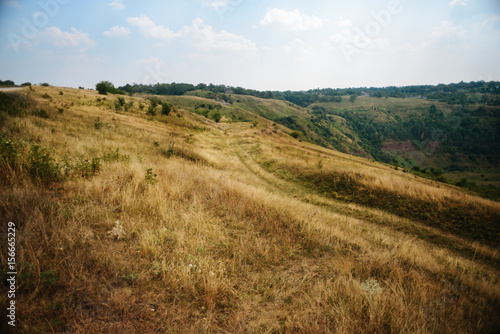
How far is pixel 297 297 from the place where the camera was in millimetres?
3557

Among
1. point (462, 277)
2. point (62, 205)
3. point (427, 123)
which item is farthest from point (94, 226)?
point (427, 123)

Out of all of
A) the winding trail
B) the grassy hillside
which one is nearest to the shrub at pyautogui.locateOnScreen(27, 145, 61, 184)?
the grassy hillside

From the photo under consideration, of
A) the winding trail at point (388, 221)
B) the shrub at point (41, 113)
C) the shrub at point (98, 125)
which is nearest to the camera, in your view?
the winding trail at point (388, 221)

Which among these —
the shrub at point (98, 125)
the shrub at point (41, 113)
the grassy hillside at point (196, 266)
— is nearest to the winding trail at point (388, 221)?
the grassy hillside at point (196, 266)

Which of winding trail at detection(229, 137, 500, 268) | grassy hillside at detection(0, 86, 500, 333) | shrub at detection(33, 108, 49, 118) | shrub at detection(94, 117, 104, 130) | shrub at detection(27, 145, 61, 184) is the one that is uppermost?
shrub at detection(33, 108, 49, 118)

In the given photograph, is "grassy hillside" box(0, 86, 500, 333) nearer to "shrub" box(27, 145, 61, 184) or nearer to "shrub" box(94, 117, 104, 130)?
"shrub" box(27, 145, 61, 184)

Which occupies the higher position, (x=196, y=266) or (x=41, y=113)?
(x=41, y=113)

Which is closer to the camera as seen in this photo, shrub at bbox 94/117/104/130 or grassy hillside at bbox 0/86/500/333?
grassy hillside at bbox 0/86/500/333

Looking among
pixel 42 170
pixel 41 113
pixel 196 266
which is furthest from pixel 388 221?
pixel 41 113

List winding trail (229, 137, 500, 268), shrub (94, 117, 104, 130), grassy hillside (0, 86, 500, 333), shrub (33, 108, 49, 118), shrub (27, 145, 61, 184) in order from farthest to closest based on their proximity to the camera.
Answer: shrub (94, 117, 104, 130)
shrub (33, 108, 49, 118)
winding trail (229, 137, 500, 268)
shrub (27, 145, 61, 184)
grassy hillside (0, 86, 500, 333)

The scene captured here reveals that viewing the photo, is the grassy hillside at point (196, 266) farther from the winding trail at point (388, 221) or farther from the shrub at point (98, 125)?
the shrub at point (98, 125)

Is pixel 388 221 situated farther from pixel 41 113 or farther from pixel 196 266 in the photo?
pixel 41 113

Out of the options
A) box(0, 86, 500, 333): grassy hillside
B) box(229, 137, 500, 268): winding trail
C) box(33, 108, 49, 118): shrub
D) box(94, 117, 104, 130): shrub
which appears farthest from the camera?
box(94, 117, 104, 130): shrub

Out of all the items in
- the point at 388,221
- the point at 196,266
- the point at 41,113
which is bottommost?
the point at 388,221
